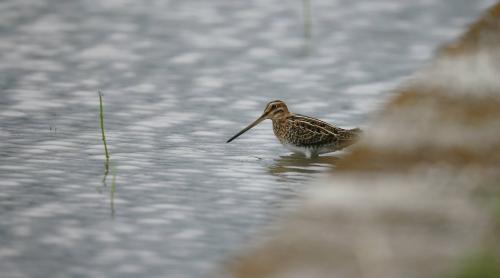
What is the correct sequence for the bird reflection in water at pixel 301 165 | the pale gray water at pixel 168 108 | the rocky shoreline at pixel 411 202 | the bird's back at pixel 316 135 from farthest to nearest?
the bird's back at pixel 316 135 → the bird reflection in water at pixel 301 165 → the pale gray water at pixel 168 108 → the rocky shoreline at pixel 411 202

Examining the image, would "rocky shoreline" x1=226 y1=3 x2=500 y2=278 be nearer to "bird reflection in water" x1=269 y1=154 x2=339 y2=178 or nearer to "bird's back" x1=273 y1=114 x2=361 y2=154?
→ "bird reflection in water" x1=269 y1=154 x2=339 y2=178

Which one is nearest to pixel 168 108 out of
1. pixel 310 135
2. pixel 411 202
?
pixel 310 135

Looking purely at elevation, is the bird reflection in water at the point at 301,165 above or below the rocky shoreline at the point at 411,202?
below

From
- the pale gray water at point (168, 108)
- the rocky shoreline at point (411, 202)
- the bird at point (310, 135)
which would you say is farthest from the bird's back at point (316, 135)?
the rocky shoreline at point (411, 202)

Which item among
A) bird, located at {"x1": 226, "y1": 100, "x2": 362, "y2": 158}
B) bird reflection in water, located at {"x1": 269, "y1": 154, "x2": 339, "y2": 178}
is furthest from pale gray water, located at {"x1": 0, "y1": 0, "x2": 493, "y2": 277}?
bird, located at {"x1": 226, "y1": 100, "x2": 362, "y2": 158}

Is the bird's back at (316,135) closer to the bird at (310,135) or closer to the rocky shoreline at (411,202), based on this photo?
the bird at (310,135)

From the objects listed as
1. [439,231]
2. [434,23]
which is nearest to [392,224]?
[439,231]

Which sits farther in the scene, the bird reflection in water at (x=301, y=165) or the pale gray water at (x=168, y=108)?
the bird reflection in water at (x=301, y=165)

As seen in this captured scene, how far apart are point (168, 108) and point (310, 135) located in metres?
1.94

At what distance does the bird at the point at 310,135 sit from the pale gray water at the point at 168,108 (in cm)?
23

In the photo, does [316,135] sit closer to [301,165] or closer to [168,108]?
[301,165]

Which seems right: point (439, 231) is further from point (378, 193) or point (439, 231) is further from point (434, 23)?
point (434, 23)

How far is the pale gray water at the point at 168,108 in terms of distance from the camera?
791 cm

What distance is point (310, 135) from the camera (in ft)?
35.1
